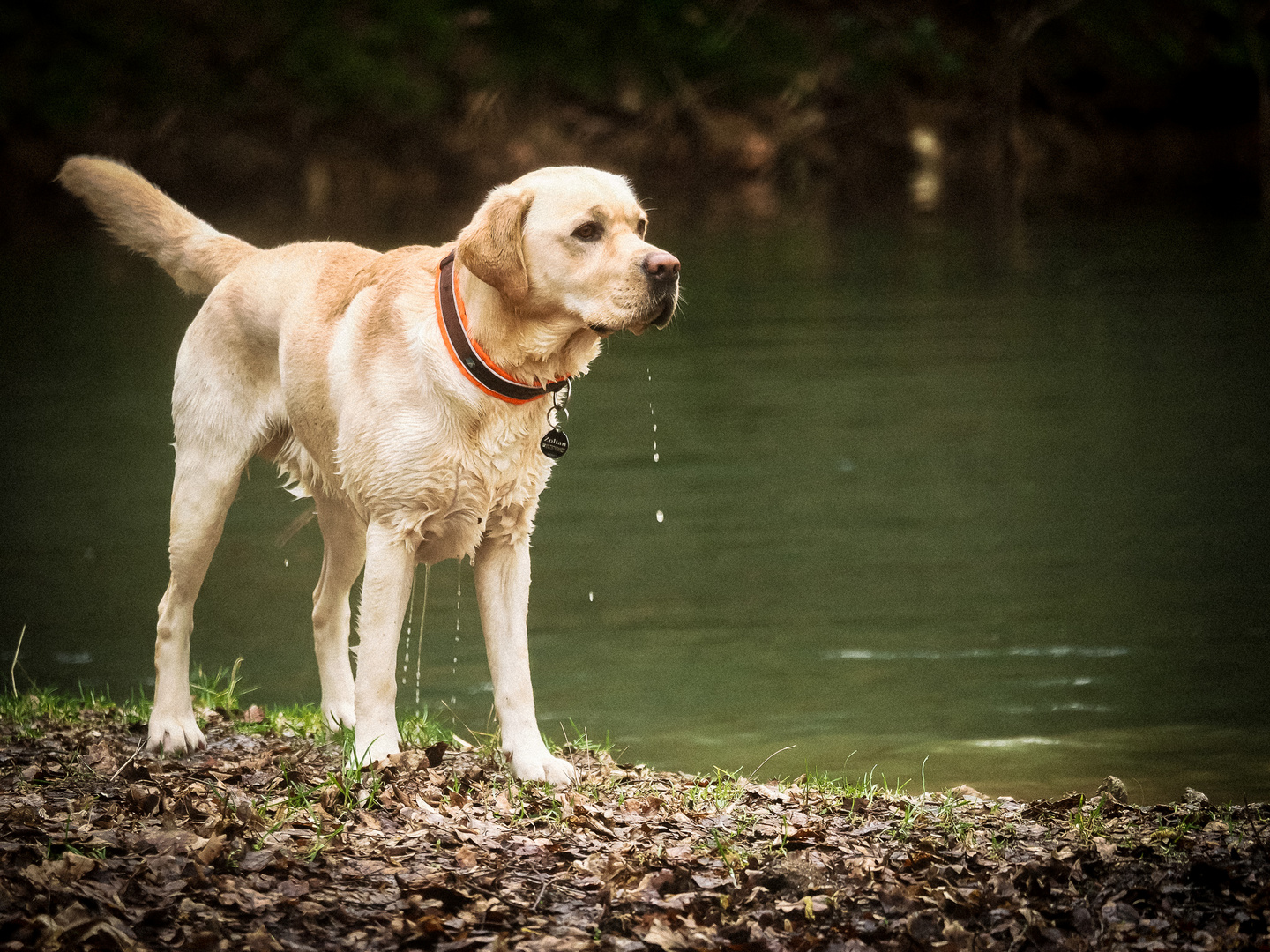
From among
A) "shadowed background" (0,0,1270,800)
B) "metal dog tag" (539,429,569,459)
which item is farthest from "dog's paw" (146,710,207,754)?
"metal dog tag" (539,429,569,459)

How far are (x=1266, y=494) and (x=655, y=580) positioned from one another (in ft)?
15.3

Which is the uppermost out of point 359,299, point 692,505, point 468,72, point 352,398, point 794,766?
point 468,72

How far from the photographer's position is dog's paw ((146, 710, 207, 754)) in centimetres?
595

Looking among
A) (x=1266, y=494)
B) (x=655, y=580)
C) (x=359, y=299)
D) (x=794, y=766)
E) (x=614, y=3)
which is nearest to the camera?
(x=359, y=299)

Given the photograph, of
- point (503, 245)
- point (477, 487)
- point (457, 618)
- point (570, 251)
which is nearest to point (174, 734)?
point (477, 487)

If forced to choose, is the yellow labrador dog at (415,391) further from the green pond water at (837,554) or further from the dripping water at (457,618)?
the dripping water at (457,618)

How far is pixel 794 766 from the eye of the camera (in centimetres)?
677

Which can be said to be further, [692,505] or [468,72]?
[468,72]

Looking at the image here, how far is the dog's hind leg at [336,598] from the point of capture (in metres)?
6.30

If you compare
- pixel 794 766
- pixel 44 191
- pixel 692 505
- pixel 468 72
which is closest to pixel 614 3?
pixel 468 72

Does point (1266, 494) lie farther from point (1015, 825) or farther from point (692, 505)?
point (1015, 825)

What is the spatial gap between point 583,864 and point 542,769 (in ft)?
2.65

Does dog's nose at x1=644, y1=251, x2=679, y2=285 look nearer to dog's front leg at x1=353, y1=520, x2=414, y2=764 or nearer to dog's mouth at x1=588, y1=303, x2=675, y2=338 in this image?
dog's mouth at x1=588, y1=303, x2=675, y2=338

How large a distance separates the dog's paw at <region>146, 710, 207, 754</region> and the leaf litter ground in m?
0.28
